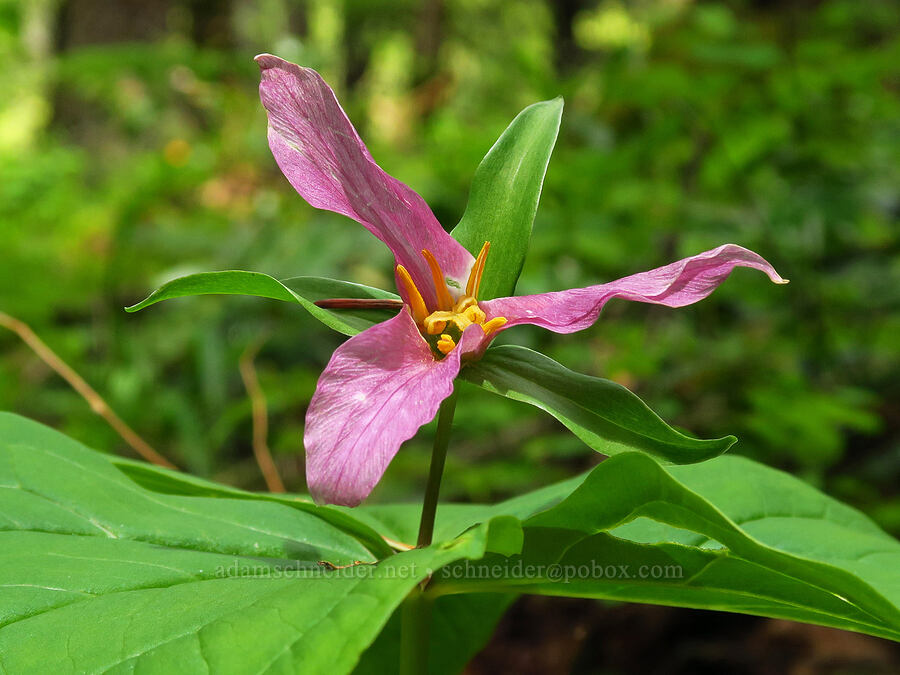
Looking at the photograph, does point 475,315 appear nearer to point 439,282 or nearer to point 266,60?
point 439,282

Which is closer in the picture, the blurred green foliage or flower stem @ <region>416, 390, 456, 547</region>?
flower stem @ <region>416, 390, 456, 547</region>

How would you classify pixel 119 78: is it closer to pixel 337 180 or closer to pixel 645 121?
pixel 645 121

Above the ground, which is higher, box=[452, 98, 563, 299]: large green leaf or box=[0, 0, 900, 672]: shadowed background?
box=[452, 98, 563, 299]: large green leaf

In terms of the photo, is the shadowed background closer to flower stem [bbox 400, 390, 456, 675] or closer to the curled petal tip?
flower stem [bbox 400, 390, 456, 675]

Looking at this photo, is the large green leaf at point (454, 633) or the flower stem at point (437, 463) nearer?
the flower stem at point (437, 463)

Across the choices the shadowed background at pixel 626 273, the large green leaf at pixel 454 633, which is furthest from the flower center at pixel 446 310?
the shadowed background at pixel 626 273

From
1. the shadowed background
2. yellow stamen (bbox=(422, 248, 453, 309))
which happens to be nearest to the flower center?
yellow stamen (bbox=(422, 248, 453, 309))

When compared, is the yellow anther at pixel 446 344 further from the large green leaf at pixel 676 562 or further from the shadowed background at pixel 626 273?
the shadowed background at pixel 626 273

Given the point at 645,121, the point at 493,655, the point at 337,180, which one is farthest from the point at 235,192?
the point at 337,180
